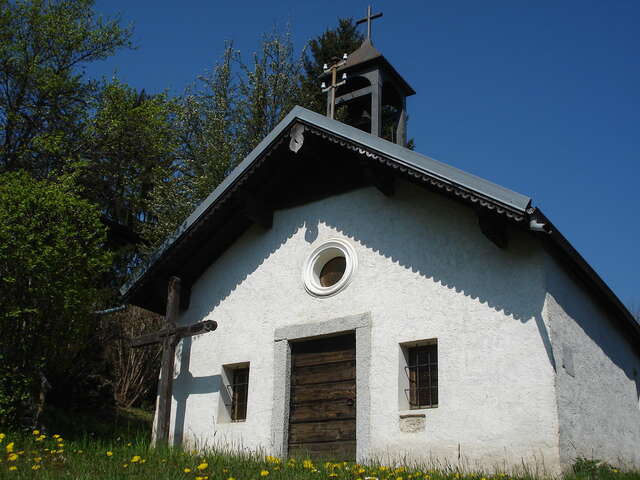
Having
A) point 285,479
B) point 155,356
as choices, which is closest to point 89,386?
point 155,356

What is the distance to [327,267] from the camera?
12305 millimetres

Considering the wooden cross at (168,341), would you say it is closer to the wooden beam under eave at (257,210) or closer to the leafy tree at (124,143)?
the wooden beam under eave at (257,210)

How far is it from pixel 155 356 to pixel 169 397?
20.1 ft

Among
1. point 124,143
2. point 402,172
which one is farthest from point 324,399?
point 124,143

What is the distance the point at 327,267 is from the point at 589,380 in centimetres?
440

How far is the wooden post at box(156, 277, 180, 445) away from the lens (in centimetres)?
1208

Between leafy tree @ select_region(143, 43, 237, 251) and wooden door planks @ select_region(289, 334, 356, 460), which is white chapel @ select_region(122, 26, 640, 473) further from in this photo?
leafy tree @ select_region(143, 43, 237, 251)

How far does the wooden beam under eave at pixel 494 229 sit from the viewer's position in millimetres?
9867

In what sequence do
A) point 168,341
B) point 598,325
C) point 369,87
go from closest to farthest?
point 598,325, point 168,341, point 369,87

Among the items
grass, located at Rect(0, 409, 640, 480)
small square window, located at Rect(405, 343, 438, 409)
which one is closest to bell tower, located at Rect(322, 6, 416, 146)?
small square window, located at Rect(405, 343, 438, 409)

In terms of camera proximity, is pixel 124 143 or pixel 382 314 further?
pixel 124 143

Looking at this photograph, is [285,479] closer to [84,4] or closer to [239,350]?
[239,350]

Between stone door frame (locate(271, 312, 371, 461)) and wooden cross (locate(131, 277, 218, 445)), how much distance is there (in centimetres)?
121

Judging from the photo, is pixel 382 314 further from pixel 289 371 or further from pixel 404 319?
pixel 289 371
